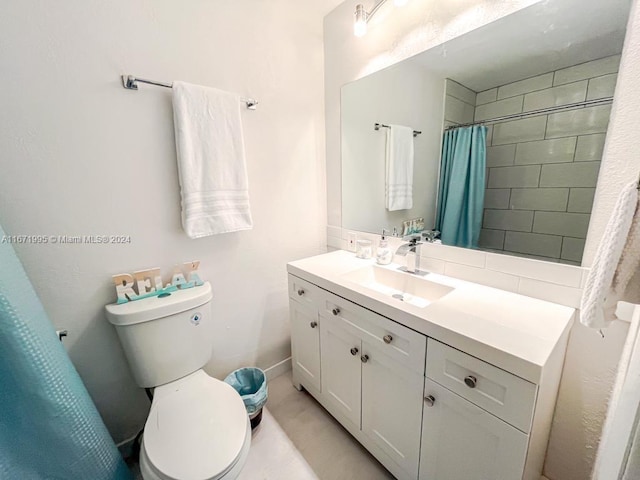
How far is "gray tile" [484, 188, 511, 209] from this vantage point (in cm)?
108

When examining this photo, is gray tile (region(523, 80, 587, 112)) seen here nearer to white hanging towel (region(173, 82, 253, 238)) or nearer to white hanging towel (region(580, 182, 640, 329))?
white hanging towel (region(580, 182, 640, 329))

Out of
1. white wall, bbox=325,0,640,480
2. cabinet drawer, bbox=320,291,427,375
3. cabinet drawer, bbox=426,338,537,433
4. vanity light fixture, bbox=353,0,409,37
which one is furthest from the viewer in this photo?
vanity light fixture, bbox=353,0,409,37

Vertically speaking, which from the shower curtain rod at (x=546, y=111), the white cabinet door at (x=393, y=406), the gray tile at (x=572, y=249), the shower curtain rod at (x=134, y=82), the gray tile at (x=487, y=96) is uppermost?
the shower curtain rod at (x=134, y=82)

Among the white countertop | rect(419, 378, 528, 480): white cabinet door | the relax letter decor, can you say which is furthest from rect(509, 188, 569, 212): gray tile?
the relax letter decor

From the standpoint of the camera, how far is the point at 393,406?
1.05 metres

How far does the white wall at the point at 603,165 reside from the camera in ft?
2.64

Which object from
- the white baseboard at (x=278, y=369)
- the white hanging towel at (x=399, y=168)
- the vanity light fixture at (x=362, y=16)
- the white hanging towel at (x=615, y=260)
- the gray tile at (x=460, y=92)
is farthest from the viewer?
the white baseboard at (x=278, y=369)

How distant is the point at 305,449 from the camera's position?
1.32 meters

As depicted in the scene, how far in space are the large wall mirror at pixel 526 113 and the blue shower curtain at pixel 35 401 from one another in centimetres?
158

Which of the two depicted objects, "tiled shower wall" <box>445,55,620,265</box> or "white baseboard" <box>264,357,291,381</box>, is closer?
"tiled shower wall" <box>445,55,620,265</box>

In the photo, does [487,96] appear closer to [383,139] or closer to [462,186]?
[462,186]

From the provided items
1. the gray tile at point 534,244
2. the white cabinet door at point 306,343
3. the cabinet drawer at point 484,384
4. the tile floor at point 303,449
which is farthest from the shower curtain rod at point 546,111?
the tile floor at point 303,449

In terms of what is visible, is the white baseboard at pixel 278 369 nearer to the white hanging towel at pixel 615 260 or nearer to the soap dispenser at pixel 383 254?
the soap dispenser at pixel 383 254

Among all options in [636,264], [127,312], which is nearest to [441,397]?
[636,264]
